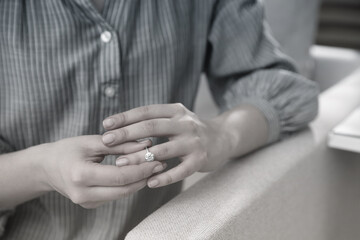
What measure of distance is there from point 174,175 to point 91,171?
0.10 meters

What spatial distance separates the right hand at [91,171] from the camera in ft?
1.89

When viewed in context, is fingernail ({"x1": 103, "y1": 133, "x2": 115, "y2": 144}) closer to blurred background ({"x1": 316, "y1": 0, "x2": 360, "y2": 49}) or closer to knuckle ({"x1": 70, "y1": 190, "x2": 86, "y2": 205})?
knuckle ({"x1": 70, "y1": 190, "x2": 86, "y2": 205})

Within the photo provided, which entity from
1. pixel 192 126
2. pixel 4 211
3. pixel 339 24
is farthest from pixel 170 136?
pixel 339 24

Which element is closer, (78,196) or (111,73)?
(78,196)

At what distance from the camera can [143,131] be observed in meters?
0.61

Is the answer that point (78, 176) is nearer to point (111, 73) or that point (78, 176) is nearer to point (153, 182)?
point (153, 182)

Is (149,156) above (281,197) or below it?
above

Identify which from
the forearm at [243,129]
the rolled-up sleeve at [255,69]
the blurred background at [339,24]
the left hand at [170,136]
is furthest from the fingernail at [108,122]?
the blurred background at [339,24]

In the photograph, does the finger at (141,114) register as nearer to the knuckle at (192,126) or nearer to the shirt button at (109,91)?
the knuckle at (192,126)

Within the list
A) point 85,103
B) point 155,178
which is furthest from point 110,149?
point 85,103

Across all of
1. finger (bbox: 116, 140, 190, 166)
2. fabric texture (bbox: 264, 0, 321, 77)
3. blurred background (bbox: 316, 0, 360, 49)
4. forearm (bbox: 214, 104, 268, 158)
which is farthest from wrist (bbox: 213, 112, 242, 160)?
blurred background (bbox: 316, 0, 360, 49)

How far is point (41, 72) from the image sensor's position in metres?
0.72

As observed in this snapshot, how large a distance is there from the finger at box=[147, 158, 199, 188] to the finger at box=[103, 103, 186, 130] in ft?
0.20

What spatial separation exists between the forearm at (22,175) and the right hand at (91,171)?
0.02m
